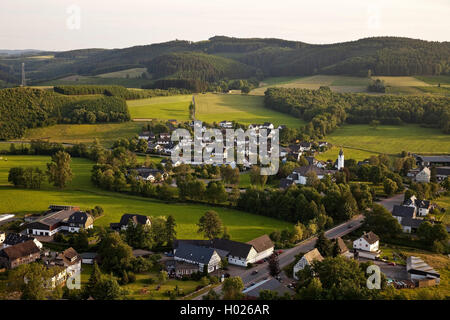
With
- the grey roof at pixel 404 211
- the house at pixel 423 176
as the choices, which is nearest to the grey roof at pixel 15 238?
the grey roof at pixel 404 211

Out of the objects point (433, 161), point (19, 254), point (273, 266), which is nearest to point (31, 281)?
point (19, 254)

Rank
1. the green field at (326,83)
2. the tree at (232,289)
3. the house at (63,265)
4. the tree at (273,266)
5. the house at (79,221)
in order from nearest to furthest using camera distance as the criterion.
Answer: the tree at (232,289) → the house at (63,265) → the tree at (273,266) → the house at (79,221) → the green field at (326,83)

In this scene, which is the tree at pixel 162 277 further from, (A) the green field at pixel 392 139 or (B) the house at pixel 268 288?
(A) the green field at pixel 392 139

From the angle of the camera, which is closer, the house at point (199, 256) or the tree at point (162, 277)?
the tree at point (162, 277)

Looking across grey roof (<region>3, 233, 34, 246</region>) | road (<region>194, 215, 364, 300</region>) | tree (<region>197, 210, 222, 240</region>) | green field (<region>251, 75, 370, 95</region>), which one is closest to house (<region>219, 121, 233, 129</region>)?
green field (<region>251, 75, 370, 95</region>)

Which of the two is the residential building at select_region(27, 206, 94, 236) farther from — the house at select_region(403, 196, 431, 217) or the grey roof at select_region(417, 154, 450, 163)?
the grey roof at select_region(417, 154, 450, 163)

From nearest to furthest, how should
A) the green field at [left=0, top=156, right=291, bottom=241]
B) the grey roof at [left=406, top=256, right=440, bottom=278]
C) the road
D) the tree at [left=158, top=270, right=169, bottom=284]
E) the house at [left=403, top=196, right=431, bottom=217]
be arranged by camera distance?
the tree at [left=158, top=270, right=169, bottom=284] < the grey roof at [left=406, top=256, right=440, bottom=278] < the road < the green field at [left=0, top=156, right=291, bottom=241] < the house at [left=403, top=196, right=431, bottom=217]
